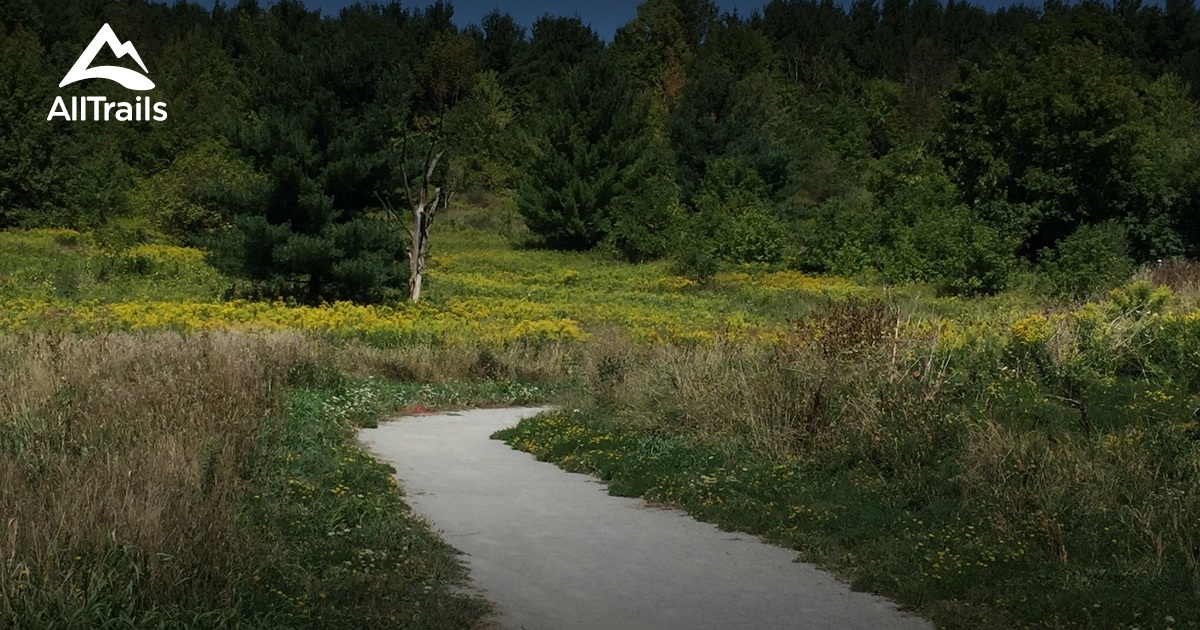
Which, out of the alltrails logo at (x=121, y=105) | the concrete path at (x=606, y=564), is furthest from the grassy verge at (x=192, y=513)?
the alltrails logo at (x=121, y=105)

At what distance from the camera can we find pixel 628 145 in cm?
5956

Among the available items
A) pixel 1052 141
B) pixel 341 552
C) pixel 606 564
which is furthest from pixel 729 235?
pixel 341 552

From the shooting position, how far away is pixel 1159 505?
9.06 metres

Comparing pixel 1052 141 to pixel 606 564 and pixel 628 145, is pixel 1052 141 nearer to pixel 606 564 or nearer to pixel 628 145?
pixel 628 145

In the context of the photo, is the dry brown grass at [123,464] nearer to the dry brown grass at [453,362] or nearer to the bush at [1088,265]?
the dry brown grass at [453,362]

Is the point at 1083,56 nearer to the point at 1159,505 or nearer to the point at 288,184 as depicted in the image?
the point at 288,184

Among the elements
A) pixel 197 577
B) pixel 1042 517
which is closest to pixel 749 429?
pixel 1042 517

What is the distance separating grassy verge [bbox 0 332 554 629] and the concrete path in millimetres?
413

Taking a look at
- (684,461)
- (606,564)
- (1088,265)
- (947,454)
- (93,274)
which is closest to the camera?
(606,564)

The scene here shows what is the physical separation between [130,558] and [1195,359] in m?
13.2

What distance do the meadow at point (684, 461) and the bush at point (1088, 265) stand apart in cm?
1159

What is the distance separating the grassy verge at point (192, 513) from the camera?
645cm

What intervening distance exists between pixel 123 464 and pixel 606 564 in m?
3.59

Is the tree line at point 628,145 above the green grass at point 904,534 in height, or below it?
above
